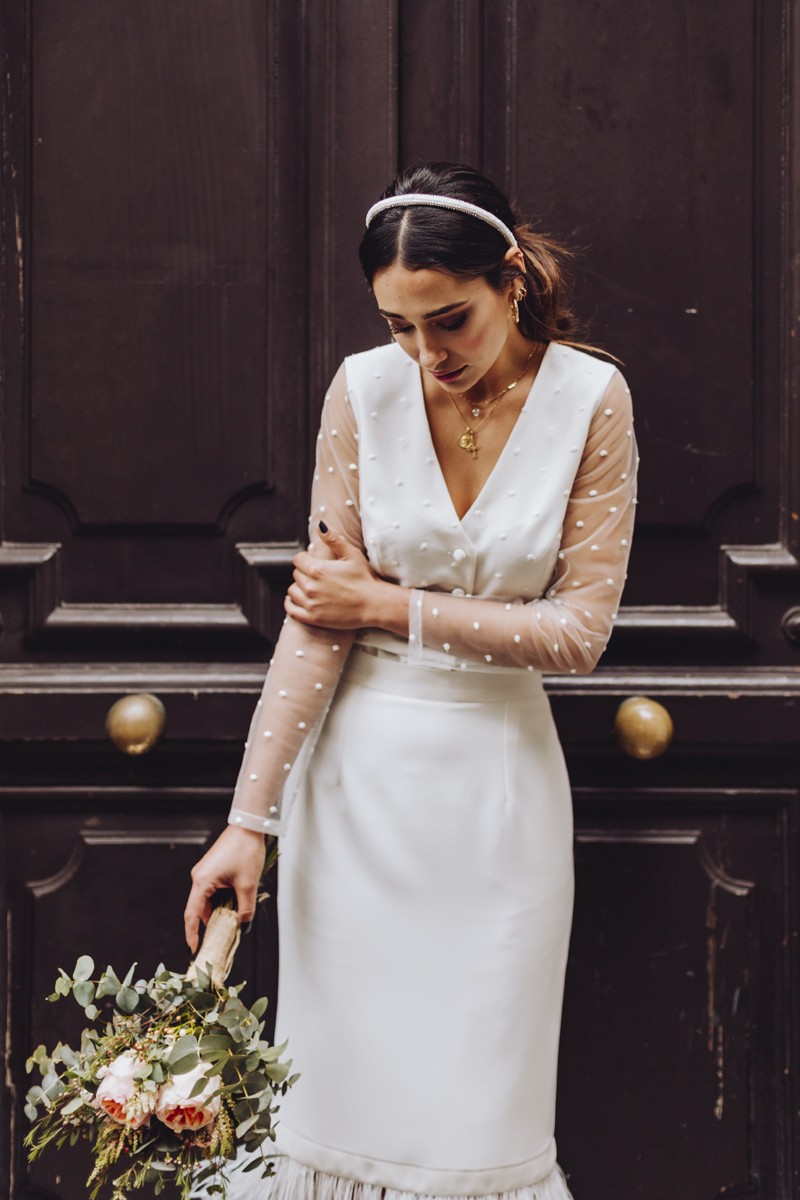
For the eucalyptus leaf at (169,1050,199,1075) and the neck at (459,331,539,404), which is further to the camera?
the neck at (459,331,539,404)

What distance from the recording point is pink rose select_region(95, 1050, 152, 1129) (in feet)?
3.56

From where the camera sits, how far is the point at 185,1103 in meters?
1.08

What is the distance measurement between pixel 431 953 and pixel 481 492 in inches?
22.1

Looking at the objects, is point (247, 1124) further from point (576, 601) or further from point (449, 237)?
point (449, 237)

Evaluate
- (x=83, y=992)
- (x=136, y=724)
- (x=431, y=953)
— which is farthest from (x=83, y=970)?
(x=136, y=724)

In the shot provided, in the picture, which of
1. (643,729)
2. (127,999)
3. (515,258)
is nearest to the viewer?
(127,999)

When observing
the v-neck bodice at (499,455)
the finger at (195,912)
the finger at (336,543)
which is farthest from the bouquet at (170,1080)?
the v-neck bodice at (499,455)

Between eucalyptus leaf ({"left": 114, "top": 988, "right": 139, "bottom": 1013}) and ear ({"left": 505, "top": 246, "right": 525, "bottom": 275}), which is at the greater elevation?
ear ({"left": 505, "top": 246, "right": 525, "bottom": 275})

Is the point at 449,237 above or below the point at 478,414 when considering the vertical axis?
above

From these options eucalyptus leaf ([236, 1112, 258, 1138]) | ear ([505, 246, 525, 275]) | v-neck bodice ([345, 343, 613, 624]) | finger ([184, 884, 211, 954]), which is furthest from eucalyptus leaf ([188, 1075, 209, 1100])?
ear ([505, 246, 525, 275])

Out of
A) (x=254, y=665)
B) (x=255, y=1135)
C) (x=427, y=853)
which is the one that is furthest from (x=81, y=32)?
(x=255, y=1135)

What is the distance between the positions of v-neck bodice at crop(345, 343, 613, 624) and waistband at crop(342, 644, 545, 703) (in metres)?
0.10

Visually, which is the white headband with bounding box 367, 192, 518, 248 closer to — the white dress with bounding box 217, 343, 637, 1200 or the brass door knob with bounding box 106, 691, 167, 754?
the white dress with bounding box 217, 343, 637, 1200

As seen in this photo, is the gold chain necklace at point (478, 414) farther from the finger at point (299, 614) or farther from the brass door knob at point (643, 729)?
the brass door knob at point (643, 729)
